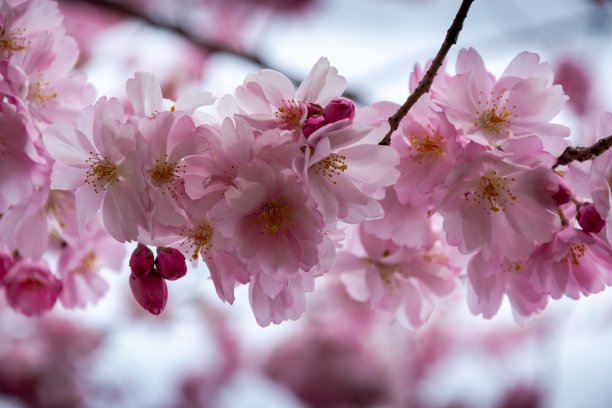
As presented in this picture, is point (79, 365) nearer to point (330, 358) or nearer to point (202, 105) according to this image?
point (330, 358)

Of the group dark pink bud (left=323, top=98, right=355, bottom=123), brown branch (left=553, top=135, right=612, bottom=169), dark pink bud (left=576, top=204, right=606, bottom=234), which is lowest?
dark pink bud (left=323, top=98, right=355, bottom=123)

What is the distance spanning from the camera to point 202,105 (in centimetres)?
81

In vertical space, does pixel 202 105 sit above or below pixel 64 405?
above

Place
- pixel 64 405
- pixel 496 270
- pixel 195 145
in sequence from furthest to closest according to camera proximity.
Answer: pixel 64 405 < pixel 496 270 < pixel 195 145

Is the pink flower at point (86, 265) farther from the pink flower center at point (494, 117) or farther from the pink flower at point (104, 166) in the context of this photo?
the pink flower center at point (494, 117)

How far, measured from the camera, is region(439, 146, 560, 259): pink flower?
80 cm

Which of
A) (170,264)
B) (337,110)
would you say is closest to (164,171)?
(170,264)

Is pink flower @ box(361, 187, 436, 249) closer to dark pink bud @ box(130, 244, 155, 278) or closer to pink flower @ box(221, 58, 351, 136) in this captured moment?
pink flower @ box(221, 58, 351, 136)

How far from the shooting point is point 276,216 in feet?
2.56

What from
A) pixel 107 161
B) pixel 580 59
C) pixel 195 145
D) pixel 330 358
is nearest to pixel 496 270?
pixel 195 145

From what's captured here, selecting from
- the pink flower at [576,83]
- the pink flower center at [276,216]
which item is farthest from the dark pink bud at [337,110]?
the pink flower at [576,83]

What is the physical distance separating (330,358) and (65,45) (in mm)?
3111

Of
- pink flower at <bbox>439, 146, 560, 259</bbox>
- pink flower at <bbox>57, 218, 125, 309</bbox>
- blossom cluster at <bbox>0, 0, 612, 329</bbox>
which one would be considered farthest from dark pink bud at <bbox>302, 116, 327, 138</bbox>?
pink flower at <bbox>57, 218, 125, 309</bbox>

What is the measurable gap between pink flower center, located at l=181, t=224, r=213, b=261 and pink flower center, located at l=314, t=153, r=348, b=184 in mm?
A: 183
